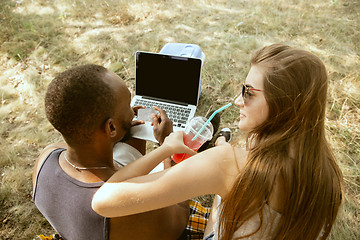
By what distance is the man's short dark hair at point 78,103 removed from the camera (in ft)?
4.00

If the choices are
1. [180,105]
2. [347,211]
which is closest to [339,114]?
[347,211]

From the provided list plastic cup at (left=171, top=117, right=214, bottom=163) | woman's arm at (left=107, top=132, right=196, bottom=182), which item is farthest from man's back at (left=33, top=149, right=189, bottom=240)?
plastic cup at (left=171, top=117, right=214, bottom=163)

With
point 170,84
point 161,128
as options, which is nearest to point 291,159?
point 161,128

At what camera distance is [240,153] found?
1276 millimetres

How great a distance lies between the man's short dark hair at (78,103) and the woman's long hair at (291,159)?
30.0 inches

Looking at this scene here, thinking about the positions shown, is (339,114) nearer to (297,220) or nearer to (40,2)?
(297,220)

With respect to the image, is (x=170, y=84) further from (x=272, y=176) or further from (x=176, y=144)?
(x=272, y=176)

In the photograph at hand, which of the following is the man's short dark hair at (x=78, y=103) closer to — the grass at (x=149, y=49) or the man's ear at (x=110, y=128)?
the man's ear at (x=110, y=128)

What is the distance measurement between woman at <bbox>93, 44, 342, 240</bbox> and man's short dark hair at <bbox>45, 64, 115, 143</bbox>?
302 mm

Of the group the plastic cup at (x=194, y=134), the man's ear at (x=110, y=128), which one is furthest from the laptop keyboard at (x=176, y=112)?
the man's ear at (x=110, y=128)

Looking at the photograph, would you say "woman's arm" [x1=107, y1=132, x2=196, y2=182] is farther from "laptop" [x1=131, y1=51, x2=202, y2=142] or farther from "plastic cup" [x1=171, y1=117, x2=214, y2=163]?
"laptop" [x1=131, y1=51, x2=202, y2=142]

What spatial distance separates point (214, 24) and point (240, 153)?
403cm

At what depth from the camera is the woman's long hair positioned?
119cm

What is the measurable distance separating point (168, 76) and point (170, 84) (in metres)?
0.08
